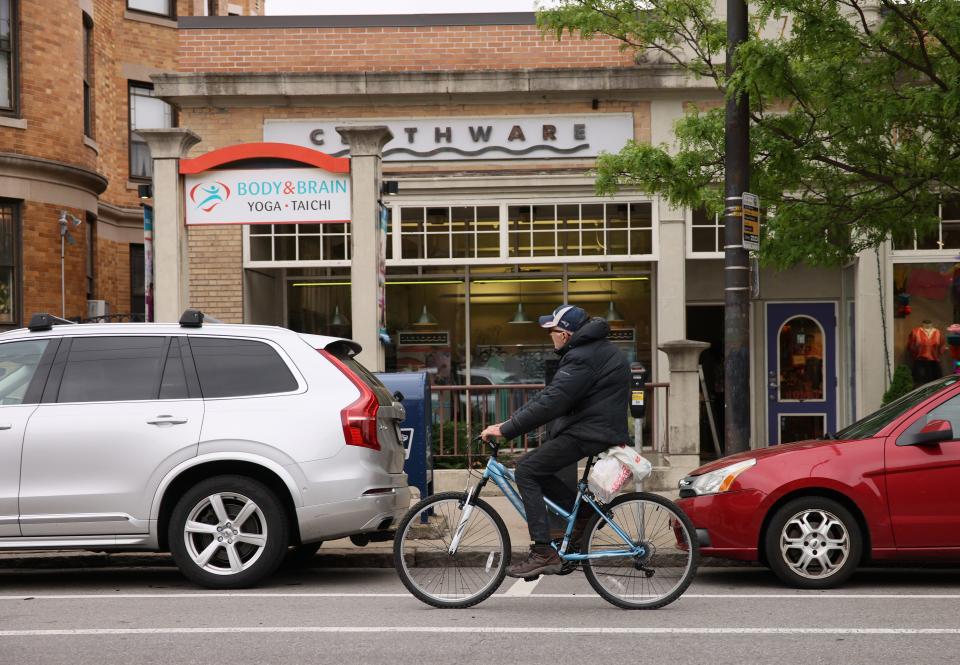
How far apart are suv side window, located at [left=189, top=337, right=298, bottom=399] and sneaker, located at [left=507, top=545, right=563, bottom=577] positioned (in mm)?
1971

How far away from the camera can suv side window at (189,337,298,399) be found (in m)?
7.81

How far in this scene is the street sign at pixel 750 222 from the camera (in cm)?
989

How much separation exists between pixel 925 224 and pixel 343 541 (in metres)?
6.27

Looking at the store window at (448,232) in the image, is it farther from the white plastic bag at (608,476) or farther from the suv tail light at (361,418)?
the white plastic bag at (608,476)

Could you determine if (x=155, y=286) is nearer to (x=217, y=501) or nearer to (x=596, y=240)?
(x=217, y=501)

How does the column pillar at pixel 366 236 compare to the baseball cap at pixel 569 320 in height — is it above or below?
above

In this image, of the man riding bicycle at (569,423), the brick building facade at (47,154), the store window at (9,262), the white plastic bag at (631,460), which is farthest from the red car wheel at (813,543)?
the store window at (9,262)

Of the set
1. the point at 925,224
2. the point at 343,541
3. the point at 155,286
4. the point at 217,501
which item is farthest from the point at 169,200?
the point at 925,224

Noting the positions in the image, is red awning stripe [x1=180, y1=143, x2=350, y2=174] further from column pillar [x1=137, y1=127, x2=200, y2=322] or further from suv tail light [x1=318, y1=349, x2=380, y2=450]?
suv tail light [x1=318, y1=349, x2=380, y2=450]

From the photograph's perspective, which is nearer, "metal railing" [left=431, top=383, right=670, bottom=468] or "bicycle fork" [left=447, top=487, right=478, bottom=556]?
"bicycle fork" [left=447, top=487, right=478, bottom=556]


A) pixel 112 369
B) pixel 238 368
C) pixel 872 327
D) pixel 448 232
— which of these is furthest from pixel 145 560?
pixel 872 327

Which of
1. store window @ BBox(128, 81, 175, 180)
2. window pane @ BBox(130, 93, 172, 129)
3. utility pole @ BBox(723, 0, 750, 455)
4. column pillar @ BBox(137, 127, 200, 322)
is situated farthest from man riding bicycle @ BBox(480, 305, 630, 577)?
window pane @ BBox(130, 93, 172, 129)

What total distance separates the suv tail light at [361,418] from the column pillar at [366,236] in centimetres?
320

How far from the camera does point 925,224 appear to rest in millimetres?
11234
